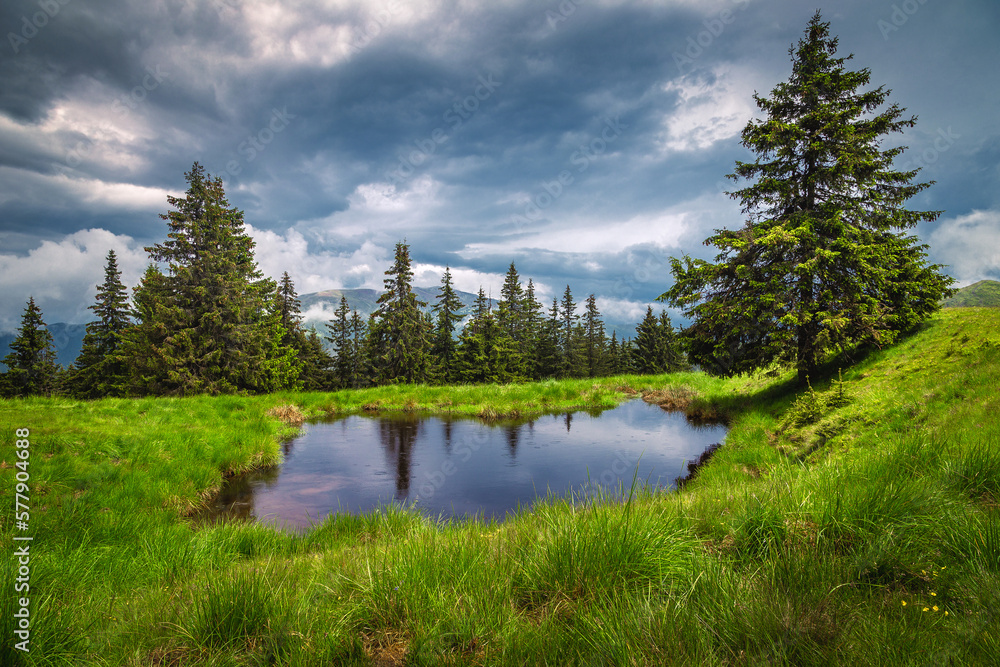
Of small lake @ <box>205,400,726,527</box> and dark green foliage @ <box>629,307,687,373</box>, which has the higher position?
dark green foliage @ <box>629,307,687,373</box>

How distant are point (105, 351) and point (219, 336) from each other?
14864mm

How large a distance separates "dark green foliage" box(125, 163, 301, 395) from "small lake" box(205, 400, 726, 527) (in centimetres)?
1612

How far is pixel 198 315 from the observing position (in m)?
30.7

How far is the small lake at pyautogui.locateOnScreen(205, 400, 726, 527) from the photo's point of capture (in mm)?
9255

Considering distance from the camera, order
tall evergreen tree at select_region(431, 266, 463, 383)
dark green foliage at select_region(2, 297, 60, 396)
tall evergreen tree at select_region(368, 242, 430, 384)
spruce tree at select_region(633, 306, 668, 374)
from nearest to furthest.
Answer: dark green foliage at select_region(2, 297, 60, 396)
tall evergreen tree at select_region(368, 242, 430, 384)
tall evergreen tree at select_region(431, 266, 463, 383)
spruce tree at select_region(633, 306, 668, 374)

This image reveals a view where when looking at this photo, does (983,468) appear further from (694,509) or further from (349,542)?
(349,542)

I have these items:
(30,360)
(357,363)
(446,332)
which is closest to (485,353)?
(446,332)

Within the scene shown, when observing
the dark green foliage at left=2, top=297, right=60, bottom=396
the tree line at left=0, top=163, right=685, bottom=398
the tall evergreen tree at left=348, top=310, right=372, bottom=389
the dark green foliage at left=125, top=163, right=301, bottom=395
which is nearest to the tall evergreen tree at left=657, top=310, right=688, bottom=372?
the tree line at left=0, top=163, right=685, bottom=398

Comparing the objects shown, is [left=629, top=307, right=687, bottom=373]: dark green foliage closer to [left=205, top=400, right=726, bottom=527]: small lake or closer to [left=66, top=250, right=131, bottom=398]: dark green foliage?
[left=205, top=400, right=726, bottom=527]: small lake

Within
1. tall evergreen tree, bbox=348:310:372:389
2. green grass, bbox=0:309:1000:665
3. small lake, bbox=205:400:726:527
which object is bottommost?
small lake, bbox=205:400:726:527

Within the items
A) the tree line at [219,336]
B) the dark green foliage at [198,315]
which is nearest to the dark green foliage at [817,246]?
the tree line at [219,336]

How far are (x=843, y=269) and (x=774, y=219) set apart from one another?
2.65 metres

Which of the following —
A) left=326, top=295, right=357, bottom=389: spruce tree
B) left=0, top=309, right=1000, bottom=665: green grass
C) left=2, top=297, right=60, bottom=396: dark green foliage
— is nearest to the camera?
left=0, top=309, right=1000, bottom=665: green grass

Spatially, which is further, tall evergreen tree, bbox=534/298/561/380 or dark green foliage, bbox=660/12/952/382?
tall evergreen tree, bbox=534/298/561/380
